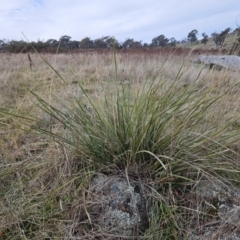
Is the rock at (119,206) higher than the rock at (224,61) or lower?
lower

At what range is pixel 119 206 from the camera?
1.19 meters

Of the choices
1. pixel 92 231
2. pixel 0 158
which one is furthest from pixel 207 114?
pixel 0 158

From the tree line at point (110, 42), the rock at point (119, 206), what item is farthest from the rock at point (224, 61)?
the rock at point (119, 206)

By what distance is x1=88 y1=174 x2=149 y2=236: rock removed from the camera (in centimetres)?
114

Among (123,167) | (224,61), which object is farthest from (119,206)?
(224,61)

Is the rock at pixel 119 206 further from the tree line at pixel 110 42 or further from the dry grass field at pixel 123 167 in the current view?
the tree line at pixel 110 42

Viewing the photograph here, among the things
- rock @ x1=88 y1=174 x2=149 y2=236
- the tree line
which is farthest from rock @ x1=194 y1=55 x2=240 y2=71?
rock @ x1=88 y1=174 x2=149 y2=236

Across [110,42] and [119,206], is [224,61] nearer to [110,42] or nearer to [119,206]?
[110,42]

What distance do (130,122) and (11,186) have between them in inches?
30.5

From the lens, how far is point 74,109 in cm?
164

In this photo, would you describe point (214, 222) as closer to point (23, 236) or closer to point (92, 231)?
point (92, 231)

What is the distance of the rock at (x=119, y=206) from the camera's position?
3.74 ft

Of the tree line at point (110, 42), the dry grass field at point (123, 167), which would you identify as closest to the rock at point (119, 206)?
the dry grass field at point (123, 167)

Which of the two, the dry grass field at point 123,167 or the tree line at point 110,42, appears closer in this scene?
the dry grass field at point 123,167
